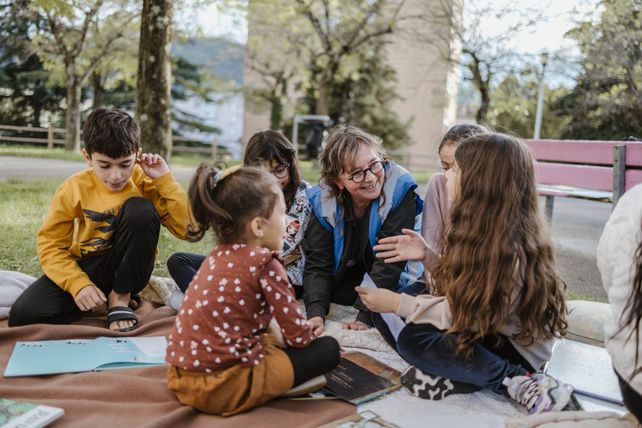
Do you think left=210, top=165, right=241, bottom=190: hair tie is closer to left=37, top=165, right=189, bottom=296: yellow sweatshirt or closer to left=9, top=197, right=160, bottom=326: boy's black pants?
left=9, top=197, right=160, bottom=326: boy's black pants

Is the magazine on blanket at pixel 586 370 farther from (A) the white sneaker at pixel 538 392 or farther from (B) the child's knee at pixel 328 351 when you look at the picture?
(B) the child's knee at pixel 328 351

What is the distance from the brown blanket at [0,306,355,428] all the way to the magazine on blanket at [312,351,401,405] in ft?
0.19

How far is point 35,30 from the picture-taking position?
5.99 m

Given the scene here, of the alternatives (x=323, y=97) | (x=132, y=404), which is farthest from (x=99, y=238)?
(x=323, y=97)

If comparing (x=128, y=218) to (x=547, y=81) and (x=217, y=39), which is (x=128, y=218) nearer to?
(x=547, y=81)

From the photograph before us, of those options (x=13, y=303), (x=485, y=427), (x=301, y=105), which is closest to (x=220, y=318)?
(x=485, y=427)

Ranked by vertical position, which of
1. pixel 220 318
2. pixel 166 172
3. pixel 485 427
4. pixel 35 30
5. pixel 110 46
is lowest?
pixel 485 427

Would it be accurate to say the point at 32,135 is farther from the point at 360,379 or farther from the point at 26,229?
the point at 360,379

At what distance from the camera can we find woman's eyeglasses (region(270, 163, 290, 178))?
2.74 meters

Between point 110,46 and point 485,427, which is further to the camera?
point 110,46

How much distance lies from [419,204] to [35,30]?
5.07 m

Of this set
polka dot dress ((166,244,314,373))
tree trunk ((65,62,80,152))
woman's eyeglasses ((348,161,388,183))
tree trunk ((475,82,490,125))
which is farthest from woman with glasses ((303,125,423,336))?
tree trunk ((475,82,490,125))

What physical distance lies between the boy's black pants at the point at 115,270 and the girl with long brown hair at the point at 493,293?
1256 mm

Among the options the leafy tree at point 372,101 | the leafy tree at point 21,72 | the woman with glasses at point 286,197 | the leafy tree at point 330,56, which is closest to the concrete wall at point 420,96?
the leafy tree at point 372,101
